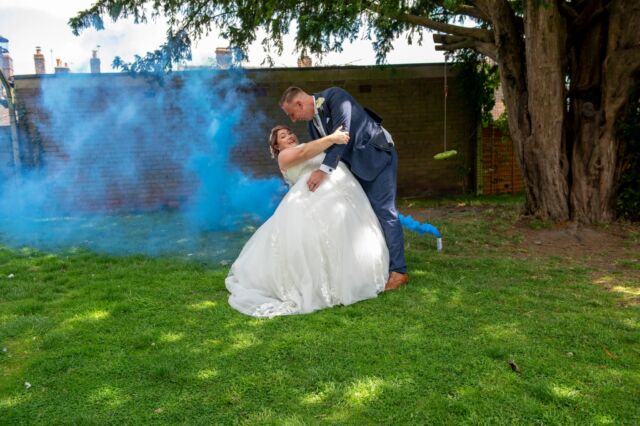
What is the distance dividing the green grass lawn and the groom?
1.37 ft

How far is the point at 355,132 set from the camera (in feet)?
15.8

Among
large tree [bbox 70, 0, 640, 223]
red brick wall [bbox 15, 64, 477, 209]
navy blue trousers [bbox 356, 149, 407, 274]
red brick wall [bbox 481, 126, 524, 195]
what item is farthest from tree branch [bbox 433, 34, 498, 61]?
navy blue trousers [bbox 356, 149, 407, 274]

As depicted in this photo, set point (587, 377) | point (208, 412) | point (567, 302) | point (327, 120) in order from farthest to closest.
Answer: point (327, 120)
point (567, 302)
point (587, 377)
point (208, 412)

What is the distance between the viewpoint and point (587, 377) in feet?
9.56

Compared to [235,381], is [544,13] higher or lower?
higher

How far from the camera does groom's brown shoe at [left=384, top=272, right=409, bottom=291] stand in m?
4.66

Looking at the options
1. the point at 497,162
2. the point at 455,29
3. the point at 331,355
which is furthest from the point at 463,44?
the point at 331,355

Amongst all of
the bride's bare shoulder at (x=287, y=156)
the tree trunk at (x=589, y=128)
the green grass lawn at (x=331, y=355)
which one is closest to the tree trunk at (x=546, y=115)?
the tree trunk at (x=589, y=128)

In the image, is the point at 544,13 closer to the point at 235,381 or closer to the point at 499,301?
the point at 499,301

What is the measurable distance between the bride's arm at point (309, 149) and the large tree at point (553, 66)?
2822 mm

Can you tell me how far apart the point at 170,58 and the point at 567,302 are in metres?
7.42

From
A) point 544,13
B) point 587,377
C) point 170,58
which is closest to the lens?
point 587,377

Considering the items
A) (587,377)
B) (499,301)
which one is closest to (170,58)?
(499,301)

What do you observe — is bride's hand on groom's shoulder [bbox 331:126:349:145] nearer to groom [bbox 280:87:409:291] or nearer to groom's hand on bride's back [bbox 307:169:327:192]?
groom [bbox 280:87:409:291]
